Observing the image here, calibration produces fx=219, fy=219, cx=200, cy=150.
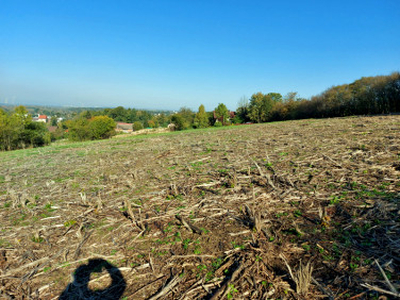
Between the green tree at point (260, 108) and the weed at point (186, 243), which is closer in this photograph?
the weed at point (186, 243)

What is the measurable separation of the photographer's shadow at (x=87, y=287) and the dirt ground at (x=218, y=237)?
1 centimetres

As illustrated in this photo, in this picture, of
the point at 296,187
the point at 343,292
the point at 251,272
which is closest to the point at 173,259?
the point at 251,272

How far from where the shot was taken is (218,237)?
309cm

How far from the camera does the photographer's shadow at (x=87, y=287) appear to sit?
7.72 feet

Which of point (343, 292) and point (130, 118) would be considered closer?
point (343, 292)

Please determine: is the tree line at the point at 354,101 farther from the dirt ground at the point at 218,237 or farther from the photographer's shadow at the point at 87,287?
the photographer's shadow at the point at 87,287

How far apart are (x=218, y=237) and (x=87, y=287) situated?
1678 mm

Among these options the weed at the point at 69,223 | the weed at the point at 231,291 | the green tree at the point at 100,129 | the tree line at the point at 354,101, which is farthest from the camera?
the green tree at the point at 100,129

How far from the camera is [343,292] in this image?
2039mm

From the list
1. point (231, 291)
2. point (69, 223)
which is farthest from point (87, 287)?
point (69, 223)

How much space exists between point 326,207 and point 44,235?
4506mm

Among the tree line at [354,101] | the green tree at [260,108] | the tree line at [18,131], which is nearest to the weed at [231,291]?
the tree line at [354,101]

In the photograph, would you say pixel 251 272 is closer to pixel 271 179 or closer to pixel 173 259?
pixel 173 259

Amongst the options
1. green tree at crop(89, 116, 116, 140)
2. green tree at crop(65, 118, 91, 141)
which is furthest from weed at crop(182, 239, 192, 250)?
green tree at crop(89, 116, 116, 140)
